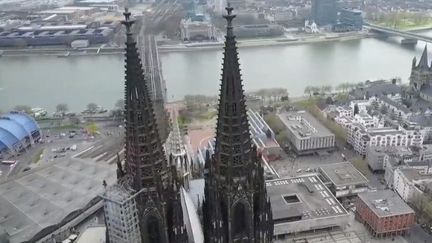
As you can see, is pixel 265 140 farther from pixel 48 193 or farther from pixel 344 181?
pixel 48 193

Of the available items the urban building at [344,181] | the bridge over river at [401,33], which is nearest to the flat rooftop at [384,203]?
the urban building at [344,181]

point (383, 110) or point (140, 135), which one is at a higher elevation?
point (140, 135)

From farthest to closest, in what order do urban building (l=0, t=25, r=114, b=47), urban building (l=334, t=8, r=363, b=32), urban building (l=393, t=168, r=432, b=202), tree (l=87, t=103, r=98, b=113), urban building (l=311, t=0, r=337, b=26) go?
urban building (l=311, t=0, r=337, b=26), urban building (l=334, t=8, r=363, b=32), urban building (l=0, t=25, r=114, b=47), tree (l=87, t=103, r=98, b=113), urban building (l=393, t=168, r=432, b=202)

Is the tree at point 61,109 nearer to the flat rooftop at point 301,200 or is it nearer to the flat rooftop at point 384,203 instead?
the flat rooftop at point 301,200

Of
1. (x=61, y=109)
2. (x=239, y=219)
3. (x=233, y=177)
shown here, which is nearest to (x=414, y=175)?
(x=239, y=219)

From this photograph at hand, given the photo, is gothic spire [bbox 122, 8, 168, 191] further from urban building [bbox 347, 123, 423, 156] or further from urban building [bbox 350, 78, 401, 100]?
urban building [bbox 350, 78, 401, 100]

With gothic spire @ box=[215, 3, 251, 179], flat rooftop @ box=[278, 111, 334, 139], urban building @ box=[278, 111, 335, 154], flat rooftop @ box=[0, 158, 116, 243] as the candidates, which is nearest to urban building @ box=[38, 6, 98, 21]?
flat rooftop @ box=[278, 111, 334, 139]
